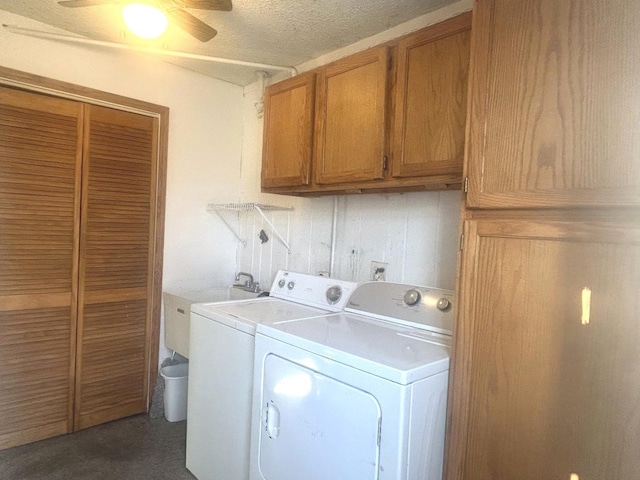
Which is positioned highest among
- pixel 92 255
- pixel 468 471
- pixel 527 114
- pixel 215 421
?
pixel 527 114

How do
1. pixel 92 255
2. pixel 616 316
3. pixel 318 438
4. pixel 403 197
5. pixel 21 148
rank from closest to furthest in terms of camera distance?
pixel 616 316
pixel 318 438
pixel 403 197
pixel 21 148
pixel 92 255

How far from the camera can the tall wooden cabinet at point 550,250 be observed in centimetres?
91

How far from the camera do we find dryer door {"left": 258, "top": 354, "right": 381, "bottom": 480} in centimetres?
120

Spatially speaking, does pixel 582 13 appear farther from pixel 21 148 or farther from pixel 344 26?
pixel 21 148

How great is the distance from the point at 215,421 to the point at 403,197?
140 cm

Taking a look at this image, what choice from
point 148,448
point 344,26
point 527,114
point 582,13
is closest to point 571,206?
point 527,114

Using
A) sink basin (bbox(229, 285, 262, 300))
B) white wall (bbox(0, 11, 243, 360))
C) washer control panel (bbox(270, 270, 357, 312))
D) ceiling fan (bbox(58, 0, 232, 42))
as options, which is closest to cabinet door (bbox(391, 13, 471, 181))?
washer control panel (bbox(270, 270, 357, 312))

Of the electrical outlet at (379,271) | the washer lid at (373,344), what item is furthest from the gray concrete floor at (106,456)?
the electrical outlet at (379,271)

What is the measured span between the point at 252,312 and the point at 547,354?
1225 mm

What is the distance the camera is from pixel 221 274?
307 cm

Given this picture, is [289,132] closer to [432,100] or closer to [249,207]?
[249,207]

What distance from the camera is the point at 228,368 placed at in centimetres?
179

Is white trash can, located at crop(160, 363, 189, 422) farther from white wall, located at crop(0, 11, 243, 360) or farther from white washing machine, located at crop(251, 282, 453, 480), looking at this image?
white washing machine, located at crop(251, 282, 453, 480)

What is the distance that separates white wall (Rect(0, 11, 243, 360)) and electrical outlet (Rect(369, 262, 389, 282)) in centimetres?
136
